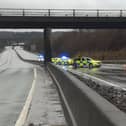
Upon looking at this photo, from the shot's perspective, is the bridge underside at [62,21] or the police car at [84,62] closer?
the bridge underside at [62,21]

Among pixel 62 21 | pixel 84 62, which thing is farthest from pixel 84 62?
pixel 62 21

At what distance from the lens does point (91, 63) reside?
220 feet

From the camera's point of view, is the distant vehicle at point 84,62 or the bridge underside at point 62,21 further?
the distant vehicle at point 84,62

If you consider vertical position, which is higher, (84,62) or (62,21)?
(62,21)

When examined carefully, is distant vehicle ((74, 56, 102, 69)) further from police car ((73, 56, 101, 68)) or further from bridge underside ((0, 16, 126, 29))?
bridge underside ((0, 16, 126, 29))

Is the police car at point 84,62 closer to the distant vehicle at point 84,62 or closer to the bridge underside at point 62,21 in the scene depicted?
the distant vehicle at point 84,62

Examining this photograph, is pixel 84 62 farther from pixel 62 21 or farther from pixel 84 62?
pixel 62 21

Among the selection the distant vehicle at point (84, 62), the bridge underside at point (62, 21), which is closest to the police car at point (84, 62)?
the distant vehicle at point (84, 62)

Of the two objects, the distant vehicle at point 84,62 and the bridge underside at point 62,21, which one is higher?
the bridge underside at point 62,21

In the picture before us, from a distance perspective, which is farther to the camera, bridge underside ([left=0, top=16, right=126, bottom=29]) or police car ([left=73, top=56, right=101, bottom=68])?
police car ([left=73, top=56, right=101, bottom=68])

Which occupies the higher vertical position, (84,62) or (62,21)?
(62,21)

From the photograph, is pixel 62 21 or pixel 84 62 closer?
pixel 62 21

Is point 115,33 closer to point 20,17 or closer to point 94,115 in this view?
point 20,17

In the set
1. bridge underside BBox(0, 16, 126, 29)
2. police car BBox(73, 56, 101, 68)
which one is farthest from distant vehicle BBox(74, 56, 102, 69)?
bridge underside BBox(0, 16, 126, 29)
